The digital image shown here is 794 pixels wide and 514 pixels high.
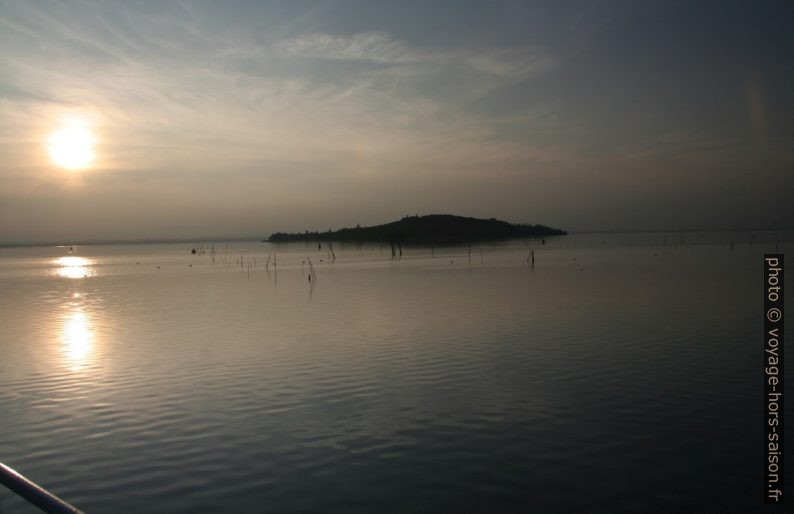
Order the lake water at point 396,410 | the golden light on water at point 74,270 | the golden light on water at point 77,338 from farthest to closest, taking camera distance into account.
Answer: the golden light on water at point 74,270 → the golden light on water at point 77,338 → the lake water at point 396,410

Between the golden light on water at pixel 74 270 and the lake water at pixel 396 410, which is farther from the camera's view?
the golden light on water at pixel 74 270

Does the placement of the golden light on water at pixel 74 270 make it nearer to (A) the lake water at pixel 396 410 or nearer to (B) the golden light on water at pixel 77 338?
(B) the golden light on water at pixel 77 338

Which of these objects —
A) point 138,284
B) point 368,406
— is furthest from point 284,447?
point 138,284

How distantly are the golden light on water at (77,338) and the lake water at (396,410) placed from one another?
0.46 ft

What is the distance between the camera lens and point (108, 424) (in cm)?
1274

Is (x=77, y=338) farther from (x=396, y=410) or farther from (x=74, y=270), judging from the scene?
(x=74, y=270)

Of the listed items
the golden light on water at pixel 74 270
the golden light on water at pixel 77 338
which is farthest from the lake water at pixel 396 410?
the golden light on water at pixel 74 270

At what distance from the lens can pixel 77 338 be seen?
80.5 ft

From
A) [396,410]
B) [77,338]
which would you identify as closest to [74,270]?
[77,338]

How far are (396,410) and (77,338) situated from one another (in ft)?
56.3

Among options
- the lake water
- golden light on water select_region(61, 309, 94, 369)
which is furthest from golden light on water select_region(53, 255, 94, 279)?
the lake water

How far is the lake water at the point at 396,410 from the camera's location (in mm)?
9055

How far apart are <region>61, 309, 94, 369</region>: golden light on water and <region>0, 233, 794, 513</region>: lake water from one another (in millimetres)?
142

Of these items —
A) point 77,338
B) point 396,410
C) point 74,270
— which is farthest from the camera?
point 74,270
